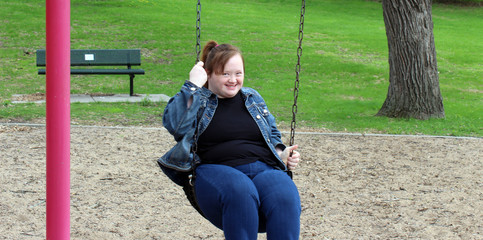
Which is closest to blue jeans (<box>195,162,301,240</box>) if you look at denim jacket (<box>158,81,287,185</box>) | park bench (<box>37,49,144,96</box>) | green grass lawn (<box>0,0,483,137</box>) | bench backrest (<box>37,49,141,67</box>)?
denim jacket (<box>158,81,287,185</box>)

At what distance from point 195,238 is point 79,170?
5.48ft

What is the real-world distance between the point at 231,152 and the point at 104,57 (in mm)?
6706

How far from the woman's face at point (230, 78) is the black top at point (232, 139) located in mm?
72

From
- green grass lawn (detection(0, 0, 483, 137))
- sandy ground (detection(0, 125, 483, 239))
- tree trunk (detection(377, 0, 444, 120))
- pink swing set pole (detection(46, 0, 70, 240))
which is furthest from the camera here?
green grass lawn (detection(0, 0, 483, 137))

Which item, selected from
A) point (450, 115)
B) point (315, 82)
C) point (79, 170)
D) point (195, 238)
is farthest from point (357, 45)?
point (195, 238)

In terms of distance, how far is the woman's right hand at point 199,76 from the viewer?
2.88m

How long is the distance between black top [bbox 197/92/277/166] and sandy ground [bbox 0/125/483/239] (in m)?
0.94

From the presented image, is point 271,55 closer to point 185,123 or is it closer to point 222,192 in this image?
point 185,123

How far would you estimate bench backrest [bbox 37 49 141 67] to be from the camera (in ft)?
30.1

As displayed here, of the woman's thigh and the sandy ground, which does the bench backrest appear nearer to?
the sandy ground

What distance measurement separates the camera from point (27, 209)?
4.05 metres

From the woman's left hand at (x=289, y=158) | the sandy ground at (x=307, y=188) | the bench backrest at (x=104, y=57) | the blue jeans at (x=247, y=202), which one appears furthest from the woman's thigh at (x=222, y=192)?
the bench backrest at (x=104, y=57)

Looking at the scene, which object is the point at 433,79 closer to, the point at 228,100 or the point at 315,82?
the point at 315,82

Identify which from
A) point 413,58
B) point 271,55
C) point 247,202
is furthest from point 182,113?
point 271,55
